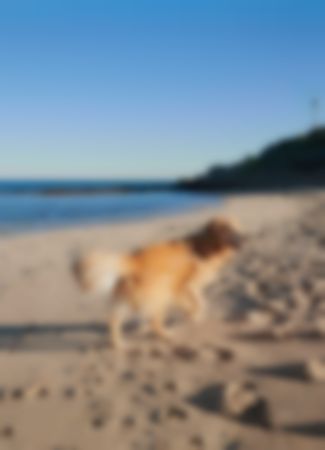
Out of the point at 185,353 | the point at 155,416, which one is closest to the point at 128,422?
the point at 155,416

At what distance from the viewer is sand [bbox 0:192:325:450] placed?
8.14ft

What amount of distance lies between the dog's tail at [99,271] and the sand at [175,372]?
1.48 ft

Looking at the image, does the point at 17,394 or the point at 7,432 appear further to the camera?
the point at 17,394

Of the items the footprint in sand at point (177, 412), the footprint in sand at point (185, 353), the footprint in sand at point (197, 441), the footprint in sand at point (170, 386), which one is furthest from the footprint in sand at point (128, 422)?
the footprint in sand at point (185, 353)

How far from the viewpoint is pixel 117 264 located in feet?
12.3

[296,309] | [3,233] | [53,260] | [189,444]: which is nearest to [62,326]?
[296,309]

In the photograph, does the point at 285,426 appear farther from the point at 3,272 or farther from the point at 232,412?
the point at 3,272

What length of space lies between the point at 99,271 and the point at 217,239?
900 millimetres

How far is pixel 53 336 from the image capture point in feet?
13.5

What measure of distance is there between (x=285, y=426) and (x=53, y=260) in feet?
18.1

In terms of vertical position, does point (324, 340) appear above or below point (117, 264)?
below

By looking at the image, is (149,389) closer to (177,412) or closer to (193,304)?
(177,412)

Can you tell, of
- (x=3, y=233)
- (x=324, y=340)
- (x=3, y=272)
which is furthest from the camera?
(x=3, y=233)

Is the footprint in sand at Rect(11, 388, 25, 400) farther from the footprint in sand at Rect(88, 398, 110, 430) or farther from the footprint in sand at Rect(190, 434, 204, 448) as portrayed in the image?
the footprint in sand at Rect(190, 434, 204, 448)
